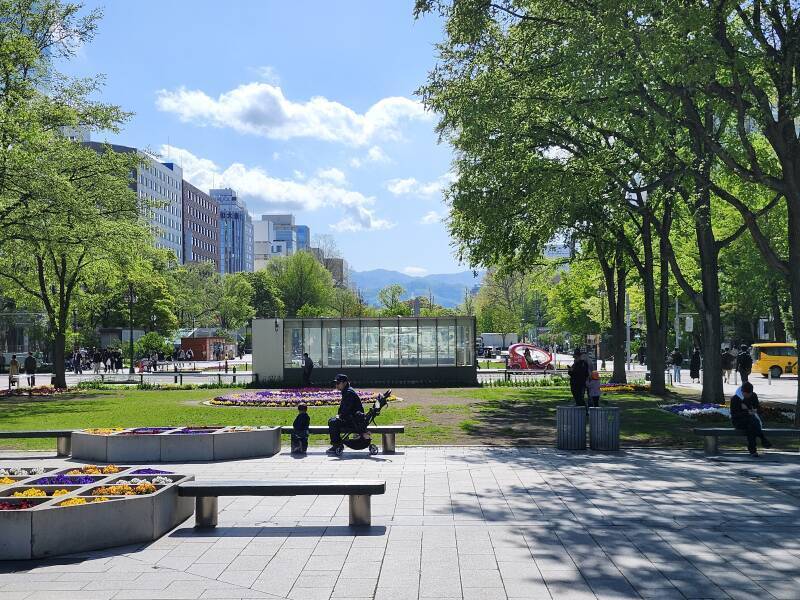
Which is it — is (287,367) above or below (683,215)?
below

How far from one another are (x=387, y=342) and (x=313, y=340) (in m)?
3.60

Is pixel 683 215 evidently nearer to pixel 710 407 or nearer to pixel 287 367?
pixel 710 407

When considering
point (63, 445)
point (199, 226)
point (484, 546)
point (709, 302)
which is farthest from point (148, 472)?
point (199, 226)

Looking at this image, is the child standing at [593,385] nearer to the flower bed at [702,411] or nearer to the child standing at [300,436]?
the flower bed at [702,411]

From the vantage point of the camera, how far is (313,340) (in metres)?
40.0

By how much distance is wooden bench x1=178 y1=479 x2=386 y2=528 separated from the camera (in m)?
9.72

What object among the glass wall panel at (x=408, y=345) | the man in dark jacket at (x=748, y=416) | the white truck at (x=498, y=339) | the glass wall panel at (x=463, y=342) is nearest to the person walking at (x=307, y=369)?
the glass wall panel at (x=408, y=345)

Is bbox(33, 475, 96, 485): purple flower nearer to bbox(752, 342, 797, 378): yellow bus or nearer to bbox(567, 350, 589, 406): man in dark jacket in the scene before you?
bbox(567, 350, 589, 406): man in dark jacket

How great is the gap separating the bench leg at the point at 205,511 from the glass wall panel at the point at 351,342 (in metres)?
30.1

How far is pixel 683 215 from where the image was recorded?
30.2m

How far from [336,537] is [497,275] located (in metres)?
25.1

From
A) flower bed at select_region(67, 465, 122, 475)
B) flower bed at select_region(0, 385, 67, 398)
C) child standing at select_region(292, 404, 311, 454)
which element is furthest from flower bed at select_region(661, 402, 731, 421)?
flower bed at select_region(0, 385, 67, 398)

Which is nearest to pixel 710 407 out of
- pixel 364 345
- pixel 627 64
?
pixel 627 64

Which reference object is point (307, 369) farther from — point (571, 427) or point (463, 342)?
point (571, 427)
